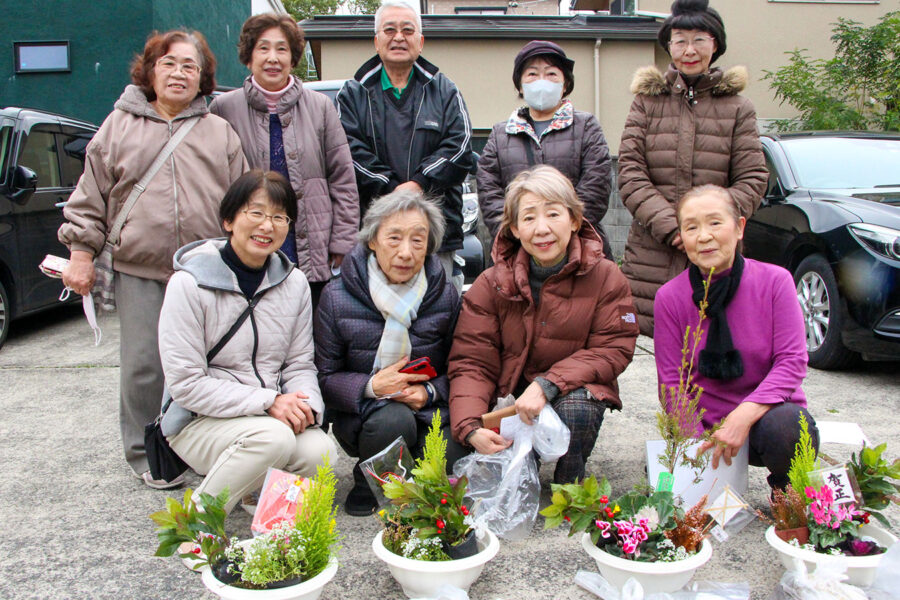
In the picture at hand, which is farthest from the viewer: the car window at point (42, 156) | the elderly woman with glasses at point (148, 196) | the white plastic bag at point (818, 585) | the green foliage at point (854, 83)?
the green foliage at point (854, 83)

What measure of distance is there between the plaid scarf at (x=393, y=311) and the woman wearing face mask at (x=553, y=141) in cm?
94

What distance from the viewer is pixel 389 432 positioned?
2.80 m

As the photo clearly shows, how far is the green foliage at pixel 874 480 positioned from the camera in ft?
7.66

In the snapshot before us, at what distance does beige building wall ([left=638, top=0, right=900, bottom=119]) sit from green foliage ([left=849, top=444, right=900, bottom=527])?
1221cm

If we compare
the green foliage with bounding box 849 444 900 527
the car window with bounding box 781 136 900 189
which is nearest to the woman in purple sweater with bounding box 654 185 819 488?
the green foliage with bounding box 849 444 900 527

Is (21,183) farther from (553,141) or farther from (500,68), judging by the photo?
(500,68)

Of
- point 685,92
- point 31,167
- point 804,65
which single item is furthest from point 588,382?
point 804,65

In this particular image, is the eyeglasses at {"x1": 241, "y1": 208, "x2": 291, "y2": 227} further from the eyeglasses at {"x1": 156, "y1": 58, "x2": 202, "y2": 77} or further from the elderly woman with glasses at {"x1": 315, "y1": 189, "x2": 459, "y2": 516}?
the eyeglasses at {"x1": 156, "y1": 58, "x2": 202, "y2": 77}

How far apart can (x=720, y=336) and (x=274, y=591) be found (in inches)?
71.4

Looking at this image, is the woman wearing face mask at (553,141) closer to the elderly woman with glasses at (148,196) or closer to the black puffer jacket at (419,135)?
the black puffer jacket at (419,135)

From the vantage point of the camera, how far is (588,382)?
2.84 m

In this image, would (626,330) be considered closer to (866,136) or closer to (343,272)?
(343,272)

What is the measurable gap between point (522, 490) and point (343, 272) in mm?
1117

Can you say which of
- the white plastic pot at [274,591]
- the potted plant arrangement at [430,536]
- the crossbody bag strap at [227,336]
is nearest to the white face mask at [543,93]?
the crossbody bag strap at [227,336]
